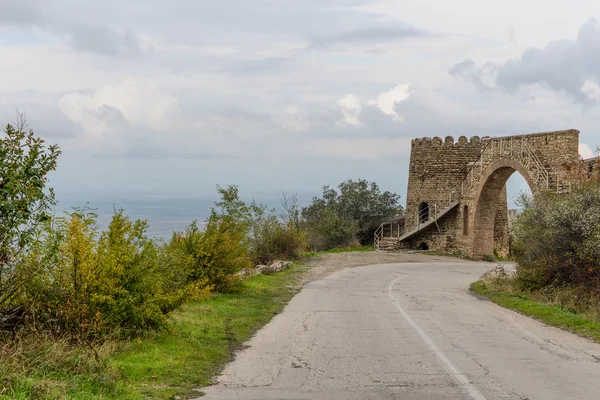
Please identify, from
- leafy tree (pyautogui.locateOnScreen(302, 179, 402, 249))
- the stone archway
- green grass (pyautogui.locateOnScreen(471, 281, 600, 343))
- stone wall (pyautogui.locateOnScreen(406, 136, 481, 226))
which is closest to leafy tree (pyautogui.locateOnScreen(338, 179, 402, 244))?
leafy tree (pyautogui.locateOnScreen(302, 179, 402, 249))

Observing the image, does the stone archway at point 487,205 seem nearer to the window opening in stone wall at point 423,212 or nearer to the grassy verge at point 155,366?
the window opening in stone wall at point 423,212

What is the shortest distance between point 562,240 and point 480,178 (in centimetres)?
2120

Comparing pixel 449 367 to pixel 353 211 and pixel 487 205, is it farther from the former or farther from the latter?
pixel 353 211

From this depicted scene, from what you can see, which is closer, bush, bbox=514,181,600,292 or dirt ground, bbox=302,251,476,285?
bush, bbox=514,181,600,292

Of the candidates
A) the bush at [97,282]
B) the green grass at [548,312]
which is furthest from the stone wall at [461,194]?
the bush at [97,282]

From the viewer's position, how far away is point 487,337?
478 inches

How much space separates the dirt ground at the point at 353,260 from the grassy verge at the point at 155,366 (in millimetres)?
13164

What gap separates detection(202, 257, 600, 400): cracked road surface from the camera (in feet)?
26.2

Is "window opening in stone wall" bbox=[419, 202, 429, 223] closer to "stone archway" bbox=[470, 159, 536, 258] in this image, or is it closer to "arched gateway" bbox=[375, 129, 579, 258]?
"arched gateway" bbox=[375, 129, 579, 258]

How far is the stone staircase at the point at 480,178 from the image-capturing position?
99.1 ft

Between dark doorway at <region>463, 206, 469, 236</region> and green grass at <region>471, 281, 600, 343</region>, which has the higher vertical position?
dark doorway at <region>463, 206, 469, 236</region>

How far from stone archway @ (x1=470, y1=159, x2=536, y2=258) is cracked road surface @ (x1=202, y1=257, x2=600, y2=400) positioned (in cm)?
2019

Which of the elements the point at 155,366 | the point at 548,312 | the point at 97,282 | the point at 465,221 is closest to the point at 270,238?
the point at 465,221

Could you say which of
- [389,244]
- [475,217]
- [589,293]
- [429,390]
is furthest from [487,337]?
[389,244]
